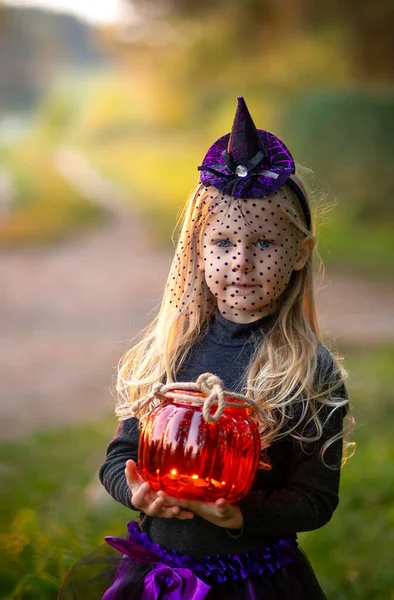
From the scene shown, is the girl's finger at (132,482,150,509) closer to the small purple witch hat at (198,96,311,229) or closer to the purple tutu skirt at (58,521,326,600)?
the purple tutu skirt at (58,521,326,600)

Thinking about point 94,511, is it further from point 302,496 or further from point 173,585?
point 302,496

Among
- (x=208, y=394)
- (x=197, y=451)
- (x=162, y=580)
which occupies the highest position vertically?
(x=208, y=394)

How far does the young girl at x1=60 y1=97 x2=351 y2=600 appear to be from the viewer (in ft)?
6.91

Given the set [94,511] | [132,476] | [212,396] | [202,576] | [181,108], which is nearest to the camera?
[212,396]

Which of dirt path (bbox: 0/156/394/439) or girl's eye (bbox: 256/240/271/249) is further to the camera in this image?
dirt path (bbox: 0/156/394/439)

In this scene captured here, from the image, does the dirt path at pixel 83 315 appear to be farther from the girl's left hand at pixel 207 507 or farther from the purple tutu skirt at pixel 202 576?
the girl's left hand at pixel 207 507

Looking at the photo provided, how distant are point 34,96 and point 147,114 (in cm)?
220

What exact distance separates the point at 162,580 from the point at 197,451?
0.43 metres

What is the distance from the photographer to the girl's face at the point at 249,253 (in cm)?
217

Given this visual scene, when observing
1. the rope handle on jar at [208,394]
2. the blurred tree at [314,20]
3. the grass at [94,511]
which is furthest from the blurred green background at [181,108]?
the rope handle on jar at [208,394]

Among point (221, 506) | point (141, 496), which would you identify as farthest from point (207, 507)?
point (141, 496)

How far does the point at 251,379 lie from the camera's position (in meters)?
2.20

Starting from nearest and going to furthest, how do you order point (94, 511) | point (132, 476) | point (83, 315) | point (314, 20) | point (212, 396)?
point (212, 396) → point (132, 476) → point (94, 511) → point (83, 315) → point (314, 20)

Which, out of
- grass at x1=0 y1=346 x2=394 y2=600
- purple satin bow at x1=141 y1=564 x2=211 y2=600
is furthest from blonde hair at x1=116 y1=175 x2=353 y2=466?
grass at x1=0 y1=346 x2=394 y2=600
